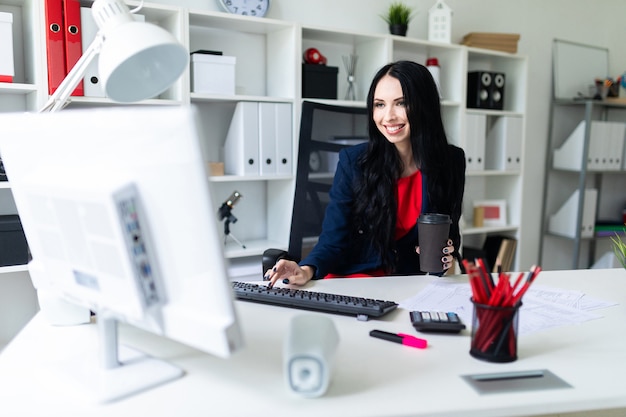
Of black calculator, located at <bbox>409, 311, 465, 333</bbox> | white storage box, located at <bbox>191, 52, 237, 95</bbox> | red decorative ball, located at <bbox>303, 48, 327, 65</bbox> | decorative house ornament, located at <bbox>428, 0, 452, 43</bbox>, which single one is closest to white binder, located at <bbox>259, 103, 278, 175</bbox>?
white storage box, located at <bbox>191, 52, 237, 95</bbox>

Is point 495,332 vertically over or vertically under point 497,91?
under

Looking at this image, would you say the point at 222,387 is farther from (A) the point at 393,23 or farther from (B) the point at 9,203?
(A) the point at 393,23

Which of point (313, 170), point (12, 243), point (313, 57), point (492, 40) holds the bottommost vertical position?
point (12, 243)

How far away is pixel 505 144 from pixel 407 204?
1887mm

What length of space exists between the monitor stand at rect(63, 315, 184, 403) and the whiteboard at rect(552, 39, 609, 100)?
3817 millimetres

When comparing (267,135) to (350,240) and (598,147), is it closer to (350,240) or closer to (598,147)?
(350,240)

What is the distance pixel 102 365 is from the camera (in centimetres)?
88

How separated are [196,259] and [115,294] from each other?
0.53 ft

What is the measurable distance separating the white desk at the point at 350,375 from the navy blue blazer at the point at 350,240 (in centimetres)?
64

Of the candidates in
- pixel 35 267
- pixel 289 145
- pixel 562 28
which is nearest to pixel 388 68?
pixel 289 145

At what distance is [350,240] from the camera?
1884mm

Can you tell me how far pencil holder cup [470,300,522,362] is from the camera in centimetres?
93

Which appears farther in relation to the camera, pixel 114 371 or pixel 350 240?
pixel 350 240

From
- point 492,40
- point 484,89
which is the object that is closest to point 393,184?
point 484,89
